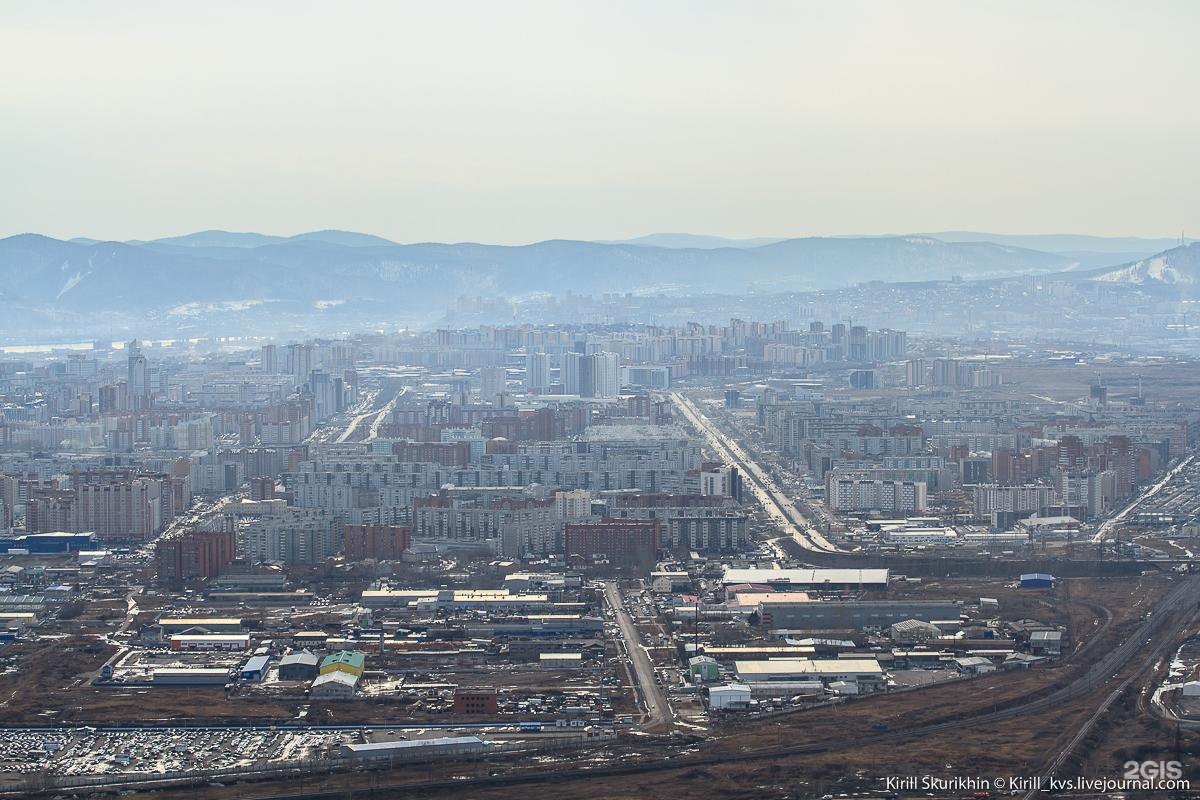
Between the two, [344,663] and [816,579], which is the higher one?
[816,579]

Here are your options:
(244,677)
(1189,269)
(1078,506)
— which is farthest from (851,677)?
(1189,269)

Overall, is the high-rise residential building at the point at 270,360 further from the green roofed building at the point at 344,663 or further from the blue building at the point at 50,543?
the green roofed building at the point at 344,663

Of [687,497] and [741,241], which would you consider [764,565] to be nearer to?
[687,497]

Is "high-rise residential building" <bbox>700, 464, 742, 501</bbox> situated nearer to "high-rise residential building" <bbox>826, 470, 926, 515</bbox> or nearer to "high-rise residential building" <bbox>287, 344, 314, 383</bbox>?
"high-rise residential building" <bbox>826, 470, 926, 515</bbox>

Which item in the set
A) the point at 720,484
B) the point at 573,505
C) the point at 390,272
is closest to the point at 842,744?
the point at 573,505

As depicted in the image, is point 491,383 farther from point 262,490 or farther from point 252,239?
point 252,239

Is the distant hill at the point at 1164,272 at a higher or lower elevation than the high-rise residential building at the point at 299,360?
higher

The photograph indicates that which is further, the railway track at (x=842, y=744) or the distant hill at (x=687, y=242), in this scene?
the distant hill at (x=687, y=242)

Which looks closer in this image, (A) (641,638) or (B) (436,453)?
(A) (641,638)

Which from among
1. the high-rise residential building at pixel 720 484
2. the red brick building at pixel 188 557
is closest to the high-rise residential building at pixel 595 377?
the high-rise residential building at pixel 720 484
